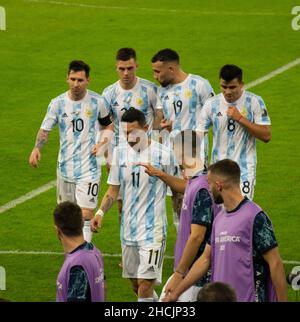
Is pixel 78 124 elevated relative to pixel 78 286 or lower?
elevated

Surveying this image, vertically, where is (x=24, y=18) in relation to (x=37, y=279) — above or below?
above

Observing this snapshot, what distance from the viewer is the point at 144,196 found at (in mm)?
12500

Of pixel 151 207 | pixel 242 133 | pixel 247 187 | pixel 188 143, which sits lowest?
pixel 151 207

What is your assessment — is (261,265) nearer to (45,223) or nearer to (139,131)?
(139,131)

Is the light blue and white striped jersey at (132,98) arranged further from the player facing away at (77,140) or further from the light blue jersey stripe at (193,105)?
the player facing away at (77,140)

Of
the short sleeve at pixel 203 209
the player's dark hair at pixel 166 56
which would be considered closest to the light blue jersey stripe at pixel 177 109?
the player's dark hair at pixel 166 56

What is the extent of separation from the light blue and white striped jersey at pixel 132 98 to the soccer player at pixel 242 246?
502 centimetres

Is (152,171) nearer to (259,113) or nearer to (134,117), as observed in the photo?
(134,117)

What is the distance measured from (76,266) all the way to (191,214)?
1.76 metres

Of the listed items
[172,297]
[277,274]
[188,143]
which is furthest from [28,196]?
[277,274]

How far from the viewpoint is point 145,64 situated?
24.6 meters

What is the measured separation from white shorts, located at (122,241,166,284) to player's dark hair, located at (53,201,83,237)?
274 cm
